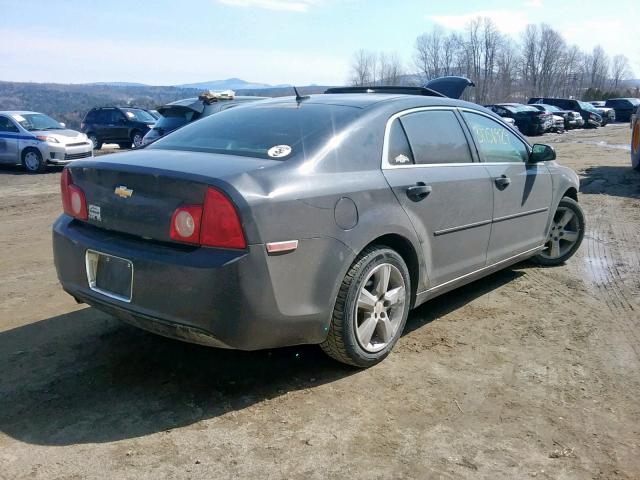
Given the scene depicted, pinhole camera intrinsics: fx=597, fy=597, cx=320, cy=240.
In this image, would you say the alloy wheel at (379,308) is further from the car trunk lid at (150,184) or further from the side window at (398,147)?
the car trunk lid at (150,184)

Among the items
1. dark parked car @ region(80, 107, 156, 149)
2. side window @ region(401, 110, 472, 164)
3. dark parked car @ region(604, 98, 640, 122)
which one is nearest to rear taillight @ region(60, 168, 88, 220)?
side window @ region(401, 110, 472, 164)

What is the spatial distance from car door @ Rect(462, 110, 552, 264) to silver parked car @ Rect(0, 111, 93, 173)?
41.8 ft

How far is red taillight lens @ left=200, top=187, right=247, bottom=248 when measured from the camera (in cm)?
277

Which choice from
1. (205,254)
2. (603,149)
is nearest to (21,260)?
(205,254)

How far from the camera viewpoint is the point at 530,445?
2752 mm

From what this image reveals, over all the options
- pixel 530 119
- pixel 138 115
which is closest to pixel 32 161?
pixel 138 115

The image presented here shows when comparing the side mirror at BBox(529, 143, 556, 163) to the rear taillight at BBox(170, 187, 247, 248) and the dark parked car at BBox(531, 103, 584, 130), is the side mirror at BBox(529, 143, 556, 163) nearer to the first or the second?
the rear taillight at BBox(170, 187, 247, 248)

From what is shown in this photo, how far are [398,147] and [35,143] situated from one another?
13.6 m

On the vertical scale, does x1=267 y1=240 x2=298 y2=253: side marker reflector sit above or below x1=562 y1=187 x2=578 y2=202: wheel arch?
above

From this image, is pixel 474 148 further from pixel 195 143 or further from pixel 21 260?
pixel 21 260

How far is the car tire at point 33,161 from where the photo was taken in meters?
14.9

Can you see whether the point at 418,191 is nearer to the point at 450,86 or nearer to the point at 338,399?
the point at 338,399

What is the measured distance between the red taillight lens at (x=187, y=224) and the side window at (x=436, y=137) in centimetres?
159

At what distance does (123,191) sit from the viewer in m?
3.12
